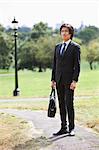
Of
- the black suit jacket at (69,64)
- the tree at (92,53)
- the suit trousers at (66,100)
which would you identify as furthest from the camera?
the tree at (92,53)

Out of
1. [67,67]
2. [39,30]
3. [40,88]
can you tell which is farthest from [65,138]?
[39,30]

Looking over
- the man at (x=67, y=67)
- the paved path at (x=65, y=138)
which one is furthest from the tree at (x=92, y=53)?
the man at (x=67, y=67)

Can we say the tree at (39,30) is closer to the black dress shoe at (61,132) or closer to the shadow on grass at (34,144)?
the black dress shoe at (61,132)

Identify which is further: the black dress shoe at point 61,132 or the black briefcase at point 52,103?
the black briefcase at point 52,103

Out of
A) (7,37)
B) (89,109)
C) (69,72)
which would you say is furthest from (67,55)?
(7,37)

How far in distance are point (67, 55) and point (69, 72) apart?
278 mm

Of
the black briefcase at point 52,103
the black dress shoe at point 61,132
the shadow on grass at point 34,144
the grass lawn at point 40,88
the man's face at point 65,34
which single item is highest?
the man's face at point 65,34

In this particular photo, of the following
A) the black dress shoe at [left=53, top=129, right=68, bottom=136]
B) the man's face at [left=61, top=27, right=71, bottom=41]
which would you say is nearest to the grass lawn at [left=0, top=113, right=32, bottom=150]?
the black dress shoe at [left=53, top=129, right=68, bottom=136]

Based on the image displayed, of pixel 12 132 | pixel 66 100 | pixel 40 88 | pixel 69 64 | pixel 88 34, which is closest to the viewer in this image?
pixel 69 64

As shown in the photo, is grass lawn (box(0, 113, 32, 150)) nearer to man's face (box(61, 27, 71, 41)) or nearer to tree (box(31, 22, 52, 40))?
man's face (box(61, 27, 71, 41))

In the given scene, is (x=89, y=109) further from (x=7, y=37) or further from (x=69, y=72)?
(x=7, y=37)

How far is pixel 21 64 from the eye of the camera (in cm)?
6975

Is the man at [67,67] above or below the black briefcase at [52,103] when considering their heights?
above

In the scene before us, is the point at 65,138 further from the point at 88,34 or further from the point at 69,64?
the point at 88,34
